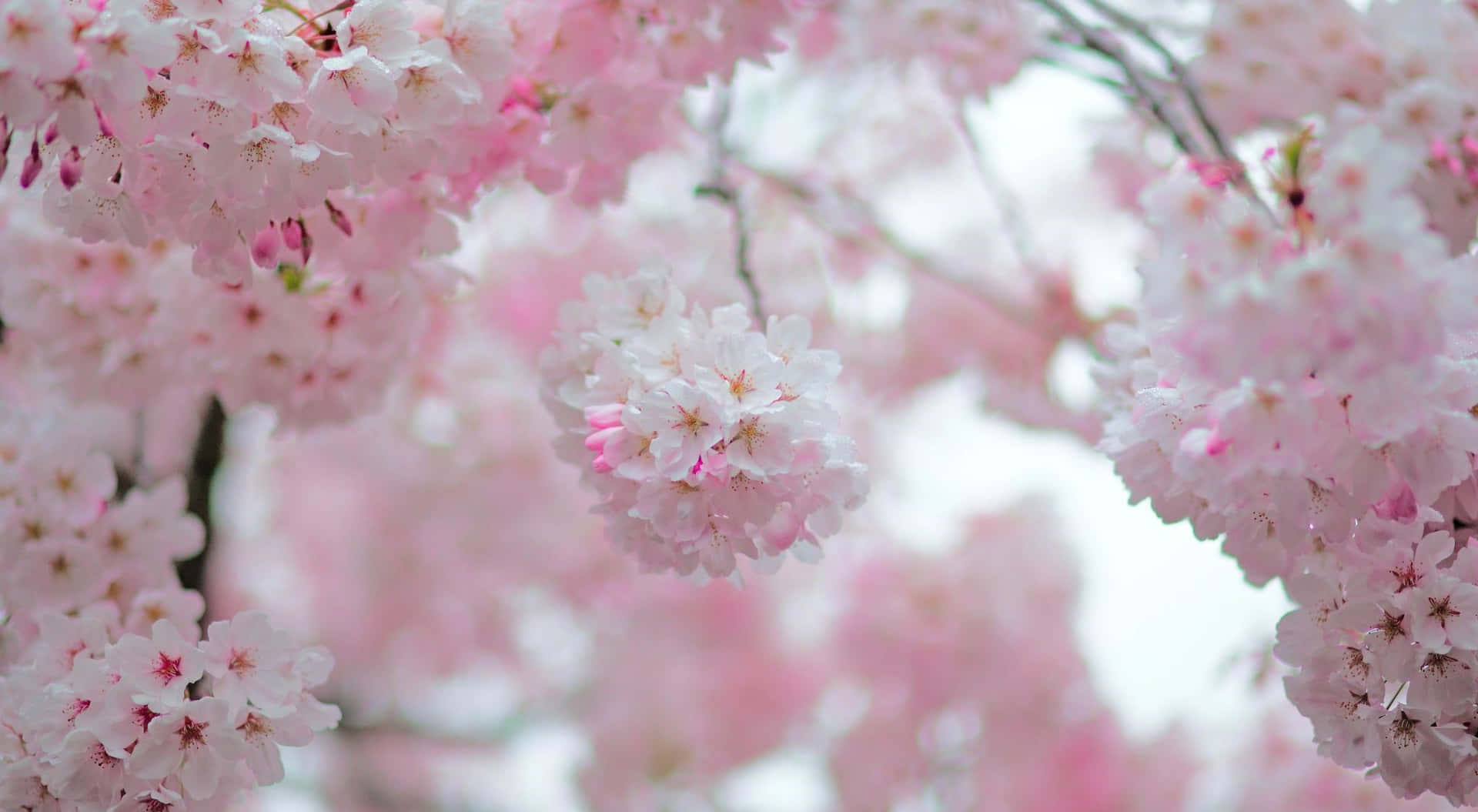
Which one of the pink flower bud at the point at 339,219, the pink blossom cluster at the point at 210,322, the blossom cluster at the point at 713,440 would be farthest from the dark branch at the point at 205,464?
the blossom cluster at the point at 713,440

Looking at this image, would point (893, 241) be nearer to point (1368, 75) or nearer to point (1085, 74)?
point (1085, 74)

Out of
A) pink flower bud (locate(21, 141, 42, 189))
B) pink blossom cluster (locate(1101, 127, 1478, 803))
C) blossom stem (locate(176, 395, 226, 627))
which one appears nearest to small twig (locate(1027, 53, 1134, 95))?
pink blossom cluster (locate(1101, 127, 1478, 803))

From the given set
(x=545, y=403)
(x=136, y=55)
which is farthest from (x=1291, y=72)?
(x=136, y=55)

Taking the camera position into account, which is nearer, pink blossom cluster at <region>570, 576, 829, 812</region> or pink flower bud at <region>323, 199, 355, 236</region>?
pink flower bud at <region>323, 199, 355, 236</region>

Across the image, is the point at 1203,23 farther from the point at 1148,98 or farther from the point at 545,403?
the point at 545,403

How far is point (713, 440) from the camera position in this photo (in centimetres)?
92

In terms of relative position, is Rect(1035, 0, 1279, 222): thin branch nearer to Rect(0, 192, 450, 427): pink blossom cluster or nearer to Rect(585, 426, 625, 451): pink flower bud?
Rect(585, 426, 625, 451): pink flower bud

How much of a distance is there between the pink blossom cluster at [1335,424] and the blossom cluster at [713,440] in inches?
11.6

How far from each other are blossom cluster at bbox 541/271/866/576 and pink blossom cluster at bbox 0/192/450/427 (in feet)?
1.21

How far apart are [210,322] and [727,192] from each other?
26.8 inches

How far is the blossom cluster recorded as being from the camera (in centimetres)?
93

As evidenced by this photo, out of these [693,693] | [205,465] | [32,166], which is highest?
[32,166]

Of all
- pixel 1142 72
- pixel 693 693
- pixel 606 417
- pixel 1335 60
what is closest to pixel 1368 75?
pixel 1335 60

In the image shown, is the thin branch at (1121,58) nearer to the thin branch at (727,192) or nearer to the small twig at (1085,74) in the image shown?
the small twig at (1085,74)
